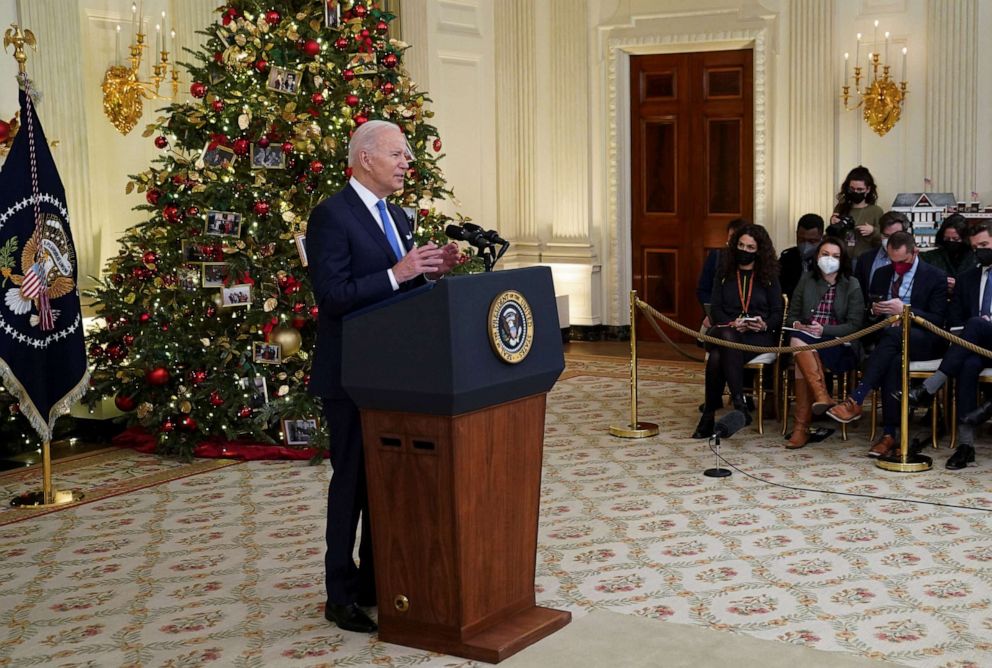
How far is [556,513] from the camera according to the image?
6699 mm

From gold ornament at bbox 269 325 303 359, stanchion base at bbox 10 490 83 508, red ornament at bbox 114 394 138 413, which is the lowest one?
stanchion base at bbox 10 490 83 508

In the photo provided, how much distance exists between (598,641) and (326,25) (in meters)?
4.90

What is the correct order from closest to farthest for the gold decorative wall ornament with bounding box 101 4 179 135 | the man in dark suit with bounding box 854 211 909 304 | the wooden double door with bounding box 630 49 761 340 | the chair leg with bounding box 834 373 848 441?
the chair leg with bounding box 834 373 848 441 → the man in dark suit with bounding box 854 211 909 304 → the gold decorative wall ornament with bounding box 101 4 179 135 → the wooden double door with bounding box 630 49 761 340

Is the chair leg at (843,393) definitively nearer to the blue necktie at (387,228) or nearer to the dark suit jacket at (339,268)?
the blue necktie at (387,228)

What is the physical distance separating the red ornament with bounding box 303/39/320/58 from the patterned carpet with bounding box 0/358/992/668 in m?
2.58

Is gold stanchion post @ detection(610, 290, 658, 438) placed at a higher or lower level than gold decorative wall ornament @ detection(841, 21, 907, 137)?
lower

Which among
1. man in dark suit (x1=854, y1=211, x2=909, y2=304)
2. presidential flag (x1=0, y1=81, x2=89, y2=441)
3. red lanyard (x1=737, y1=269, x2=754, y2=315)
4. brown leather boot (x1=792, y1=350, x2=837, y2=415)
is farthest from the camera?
man in dark suit (x1=854, y1=211, x2=909, y2=304)

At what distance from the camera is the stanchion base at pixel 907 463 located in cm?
750

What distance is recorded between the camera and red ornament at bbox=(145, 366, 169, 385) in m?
8.29

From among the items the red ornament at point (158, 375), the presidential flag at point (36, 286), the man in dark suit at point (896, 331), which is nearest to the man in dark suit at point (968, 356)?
the man in dark suit at point (896, 331)

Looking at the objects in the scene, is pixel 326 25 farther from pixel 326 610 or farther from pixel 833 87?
pixel 833 87

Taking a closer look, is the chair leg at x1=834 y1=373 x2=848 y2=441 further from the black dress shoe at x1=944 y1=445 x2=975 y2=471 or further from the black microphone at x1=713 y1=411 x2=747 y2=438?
the black dress shoe at x1=944 y1=445 x2=975 y2=471

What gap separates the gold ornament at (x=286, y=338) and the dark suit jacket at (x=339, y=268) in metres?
3.52

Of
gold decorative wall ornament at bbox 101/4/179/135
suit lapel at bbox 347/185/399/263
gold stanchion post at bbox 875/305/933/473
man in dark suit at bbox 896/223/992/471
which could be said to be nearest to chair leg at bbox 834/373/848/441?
man in dark suit at bbox 896/223/992/471
